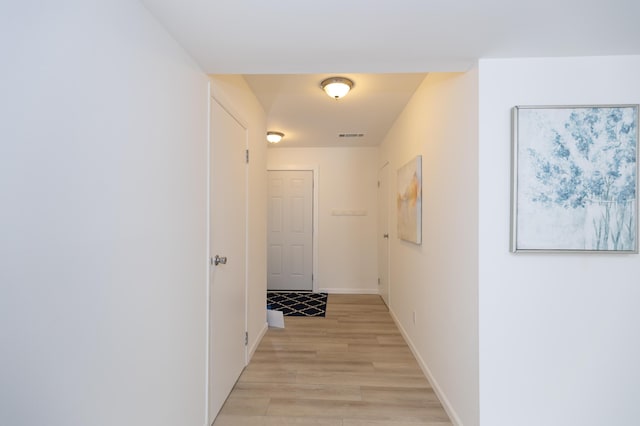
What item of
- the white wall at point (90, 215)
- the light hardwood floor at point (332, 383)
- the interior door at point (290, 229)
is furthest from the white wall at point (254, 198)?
the interior door at point (290, 229)

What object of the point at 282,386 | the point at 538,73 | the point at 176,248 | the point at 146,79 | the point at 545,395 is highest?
the point at 538,73

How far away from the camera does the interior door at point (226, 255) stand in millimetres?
1936

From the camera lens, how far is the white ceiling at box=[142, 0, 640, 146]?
122cm

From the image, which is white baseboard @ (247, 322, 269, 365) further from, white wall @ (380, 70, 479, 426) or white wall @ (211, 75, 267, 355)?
white wall @ (380, 70, 479, 426)

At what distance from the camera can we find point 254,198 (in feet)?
9.59

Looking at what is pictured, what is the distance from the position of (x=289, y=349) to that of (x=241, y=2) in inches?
109

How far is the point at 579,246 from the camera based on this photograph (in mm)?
1578

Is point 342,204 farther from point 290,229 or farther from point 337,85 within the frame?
point 337,85

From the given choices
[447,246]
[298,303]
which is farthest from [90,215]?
[298,303]

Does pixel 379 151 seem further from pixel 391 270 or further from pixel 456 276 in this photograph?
pixel 456 276

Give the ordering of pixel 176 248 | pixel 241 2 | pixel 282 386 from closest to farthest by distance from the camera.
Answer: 1. pixel 241 2
2. pixel 176 248
3. pixel 282 386

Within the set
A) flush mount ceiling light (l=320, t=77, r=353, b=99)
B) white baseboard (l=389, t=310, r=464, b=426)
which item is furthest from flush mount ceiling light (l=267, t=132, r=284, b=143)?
white baseboard (l=389, t=310, r=464, b=426)

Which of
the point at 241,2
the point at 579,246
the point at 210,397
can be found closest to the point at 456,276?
the point at 579,246

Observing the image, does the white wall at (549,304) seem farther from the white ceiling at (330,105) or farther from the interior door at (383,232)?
the interior door at (383,232)
